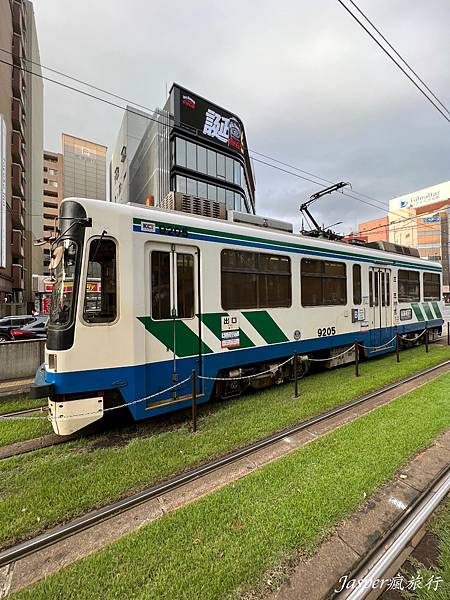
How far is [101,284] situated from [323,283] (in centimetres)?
529

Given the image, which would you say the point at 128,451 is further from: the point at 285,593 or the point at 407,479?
the point at 407,479

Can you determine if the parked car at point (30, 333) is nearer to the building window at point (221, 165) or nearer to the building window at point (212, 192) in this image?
the building window at point (212, 192)

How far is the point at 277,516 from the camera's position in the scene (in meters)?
2.96

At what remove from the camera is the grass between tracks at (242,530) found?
229 cm

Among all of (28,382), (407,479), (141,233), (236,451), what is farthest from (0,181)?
(407,479)

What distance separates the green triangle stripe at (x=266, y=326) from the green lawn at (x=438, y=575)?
13.1 ft

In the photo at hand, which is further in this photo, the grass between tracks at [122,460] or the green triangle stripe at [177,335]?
the green triangle stripe at [177,335]

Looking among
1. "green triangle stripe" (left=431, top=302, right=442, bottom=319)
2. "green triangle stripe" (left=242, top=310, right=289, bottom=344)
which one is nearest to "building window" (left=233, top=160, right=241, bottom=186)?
"green triangle stripe" (left=431, top=302, right=442, bottom=319)

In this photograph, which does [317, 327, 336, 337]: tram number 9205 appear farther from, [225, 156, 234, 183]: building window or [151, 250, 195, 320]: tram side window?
[225, 156, 234, 183]: building window

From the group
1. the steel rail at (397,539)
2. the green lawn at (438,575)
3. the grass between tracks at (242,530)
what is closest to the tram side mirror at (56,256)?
the grass between tracks at (242,530)

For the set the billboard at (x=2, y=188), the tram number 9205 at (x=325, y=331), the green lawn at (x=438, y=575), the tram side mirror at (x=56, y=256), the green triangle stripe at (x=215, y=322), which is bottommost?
the green lawn at (x=438, y=575)

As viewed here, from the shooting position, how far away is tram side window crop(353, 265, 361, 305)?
8.82 m

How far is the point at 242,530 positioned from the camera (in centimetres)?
280

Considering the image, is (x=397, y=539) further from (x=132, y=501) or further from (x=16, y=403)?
(x=16, y=403)
